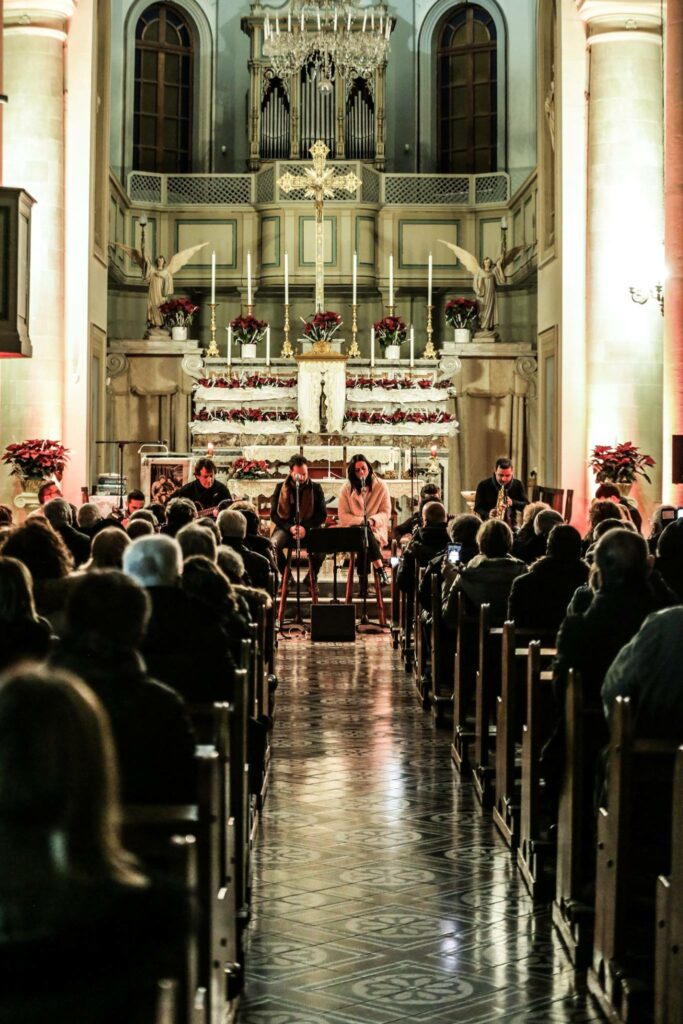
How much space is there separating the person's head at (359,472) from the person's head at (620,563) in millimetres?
9086

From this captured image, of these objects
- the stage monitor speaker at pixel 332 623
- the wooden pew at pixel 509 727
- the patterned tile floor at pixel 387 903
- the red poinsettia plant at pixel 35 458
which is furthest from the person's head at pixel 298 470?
the wooden pew at pixel 509 727

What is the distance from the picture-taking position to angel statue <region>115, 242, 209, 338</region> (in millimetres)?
24297

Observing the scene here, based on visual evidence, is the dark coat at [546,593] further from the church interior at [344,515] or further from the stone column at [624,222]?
the stone column at [624,222]

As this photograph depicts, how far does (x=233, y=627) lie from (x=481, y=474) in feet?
59.8

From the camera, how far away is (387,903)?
19.6 ft

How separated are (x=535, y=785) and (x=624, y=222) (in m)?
13.7

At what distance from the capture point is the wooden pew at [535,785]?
6129mm

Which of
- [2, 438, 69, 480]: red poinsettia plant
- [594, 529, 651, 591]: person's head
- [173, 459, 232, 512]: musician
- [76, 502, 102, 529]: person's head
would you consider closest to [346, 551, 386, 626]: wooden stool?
[173, 459, 232, 512]: musician

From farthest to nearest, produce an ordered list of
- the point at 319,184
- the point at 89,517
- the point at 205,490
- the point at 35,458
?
1. the point at 319,184
2. the point at 35,458
3. the point at 205,490
4. the point at 89,517

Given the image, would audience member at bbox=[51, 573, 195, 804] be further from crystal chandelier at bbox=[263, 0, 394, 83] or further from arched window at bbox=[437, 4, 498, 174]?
arched window at bbox=[437, 4, 498, 174]

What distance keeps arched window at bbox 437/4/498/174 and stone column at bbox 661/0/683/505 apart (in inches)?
491

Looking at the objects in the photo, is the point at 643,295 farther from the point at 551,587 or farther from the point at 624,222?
the point at 551,587

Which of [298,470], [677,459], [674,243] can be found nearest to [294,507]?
[298,470]

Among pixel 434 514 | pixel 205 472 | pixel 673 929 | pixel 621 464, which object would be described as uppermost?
pixel 621 464
